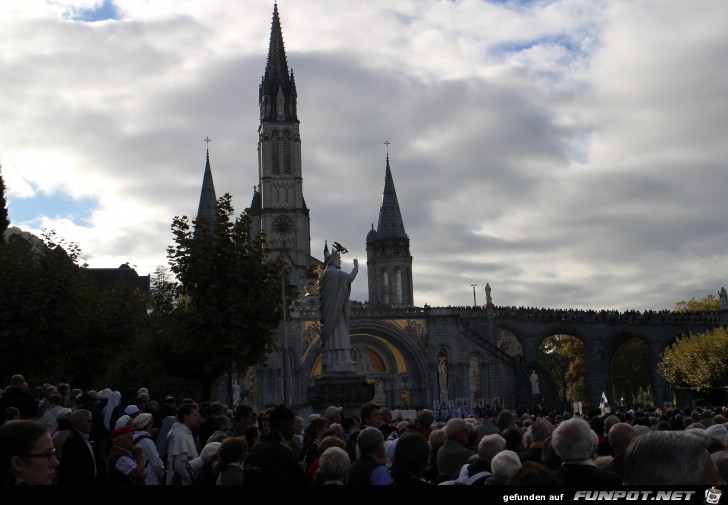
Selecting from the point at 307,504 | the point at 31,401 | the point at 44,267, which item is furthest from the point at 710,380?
the point at 307,504

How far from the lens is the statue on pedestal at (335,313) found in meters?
19.5

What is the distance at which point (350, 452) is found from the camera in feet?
34.6

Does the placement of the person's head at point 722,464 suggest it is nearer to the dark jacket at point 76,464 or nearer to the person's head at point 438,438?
the person's head at point 438,438

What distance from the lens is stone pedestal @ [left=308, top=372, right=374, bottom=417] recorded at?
19000 mm

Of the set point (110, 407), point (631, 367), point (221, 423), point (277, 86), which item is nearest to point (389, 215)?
point (277, 86)

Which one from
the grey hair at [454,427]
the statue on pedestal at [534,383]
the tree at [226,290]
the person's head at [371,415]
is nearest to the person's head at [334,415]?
the person's head at [371,415]

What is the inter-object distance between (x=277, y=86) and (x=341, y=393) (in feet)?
252

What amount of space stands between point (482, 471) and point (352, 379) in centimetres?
1176

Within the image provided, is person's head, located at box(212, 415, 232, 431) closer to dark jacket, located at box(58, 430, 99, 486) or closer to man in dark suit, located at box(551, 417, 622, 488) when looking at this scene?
dark jacket, located at box(58, 430, 99, 486)

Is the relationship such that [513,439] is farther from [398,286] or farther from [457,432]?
[398,286]

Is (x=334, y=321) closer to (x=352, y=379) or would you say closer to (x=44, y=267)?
(x=352, y=379)

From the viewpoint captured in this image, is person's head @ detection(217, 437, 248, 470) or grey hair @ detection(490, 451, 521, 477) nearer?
grey hair @ detection(490, 451, 521, 477)

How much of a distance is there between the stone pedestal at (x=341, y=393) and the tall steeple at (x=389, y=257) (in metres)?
66.8

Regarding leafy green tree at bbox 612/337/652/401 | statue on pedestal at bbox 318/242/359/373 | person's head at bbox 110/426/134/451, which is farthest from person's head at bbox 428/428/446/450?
leafy green tree at bbox 612/337/652/401
